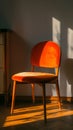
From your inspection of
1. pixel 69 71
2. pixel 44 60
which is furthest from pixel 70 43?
pixel 44 60

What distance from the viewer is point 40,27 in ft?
10.8

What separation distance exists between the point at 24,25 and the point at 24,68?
55 cm

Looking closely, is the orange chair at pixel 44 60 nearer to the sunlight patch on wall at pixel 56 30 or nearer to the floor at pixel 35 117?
the floor at pixel 35 117

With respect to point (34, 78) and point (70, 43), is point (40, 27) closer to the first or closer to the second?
point (70, 43)

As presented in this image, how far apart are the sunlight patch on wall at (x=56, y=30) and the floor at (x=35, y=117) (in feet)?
2.71

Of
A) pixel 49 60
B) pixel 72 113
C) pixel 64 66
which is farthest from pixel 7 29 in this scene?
pixel 72 113

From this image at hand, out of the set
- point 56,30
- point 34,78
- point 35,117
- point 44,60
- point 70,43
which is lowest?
point 35,117

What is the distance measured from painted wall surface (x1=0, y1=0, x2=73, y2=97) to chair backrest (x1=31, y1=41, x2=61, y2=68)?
276 millimetres

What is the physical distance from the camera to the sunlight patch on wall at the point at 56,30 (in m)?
3.24

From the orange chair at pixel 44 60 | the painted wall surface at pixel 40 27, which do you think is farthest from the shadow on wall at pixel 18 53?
the orange chair at pixel 44 60

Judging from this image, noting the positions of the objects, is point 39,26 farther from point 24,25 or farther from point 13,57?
point 13,57

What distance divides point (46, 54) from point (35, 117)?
74 centimetres

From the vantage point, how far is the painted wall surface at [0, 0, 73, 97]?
3227 millimetres

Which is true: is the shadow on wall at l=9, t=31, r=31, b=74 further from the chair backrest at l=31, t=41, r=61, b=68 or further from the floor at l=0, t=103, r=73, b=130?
the floor at l=0, t=103, r=73, b=130
